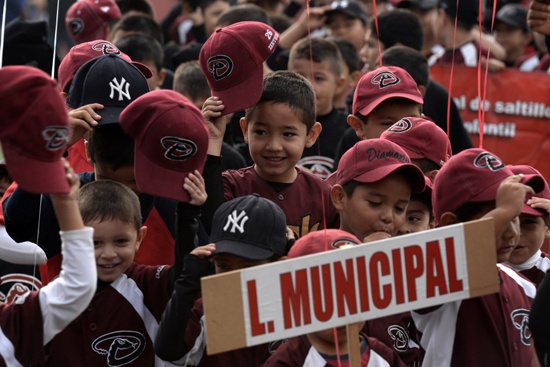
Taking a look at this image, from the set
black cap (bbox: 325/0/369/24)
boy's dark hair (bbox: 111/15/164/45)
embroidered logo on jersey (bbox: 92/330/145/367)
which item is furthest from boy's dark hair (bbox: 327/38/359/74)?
embroidered logo on jersey (bbox: 92/330/145/367)

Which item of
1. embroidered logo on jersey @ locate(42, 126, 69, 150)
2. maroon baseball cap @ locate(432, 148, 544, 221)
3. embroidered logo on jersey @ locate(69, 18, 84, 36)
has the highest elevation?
embroidered logo on jersey @ locate(69, 18, 84, 36)

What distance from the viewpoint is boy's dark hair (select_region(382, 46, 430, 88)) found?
5.62 metres

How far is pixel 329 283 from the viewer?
8.39 feet

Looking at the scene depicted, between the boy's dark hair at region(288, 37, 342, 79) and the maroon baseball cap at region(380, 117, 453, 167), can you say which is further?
the boy's dark hair at region(288, 37, 342, 79)

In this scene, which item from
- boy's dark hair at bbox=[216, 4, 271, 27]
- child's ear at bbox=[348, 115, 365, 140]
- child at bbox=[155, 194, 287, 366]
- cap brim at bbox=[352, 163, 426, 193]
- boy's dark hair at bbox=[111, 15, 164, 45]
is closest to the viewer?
child at bbox=[155, 194, 287, 366]

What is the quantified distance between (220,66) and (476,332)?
1551 mm

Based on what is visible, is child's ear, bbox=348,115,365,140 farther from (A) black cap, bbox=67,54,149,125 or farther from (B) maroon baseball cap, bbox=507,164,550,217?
(A) black cap, bbox=67,54,149,125

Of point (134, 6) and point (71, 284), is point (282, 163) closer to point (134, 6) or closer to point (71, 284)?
point (71, 284)

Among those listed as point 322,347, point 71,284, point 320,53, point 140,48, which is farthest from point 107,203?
point 140,48

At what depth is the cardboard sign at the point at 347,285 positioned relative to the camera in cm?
246

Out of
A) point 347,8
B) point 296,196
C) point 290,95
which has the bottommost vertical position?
point 296,196

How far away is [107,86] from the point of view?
12.1 ft

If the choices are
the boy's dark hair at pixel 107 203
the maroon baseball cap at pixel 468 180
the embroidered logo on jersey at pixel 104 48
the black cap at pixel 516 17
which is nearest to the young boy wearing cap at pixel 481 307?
the maroon baseball cap at pixel 468 180

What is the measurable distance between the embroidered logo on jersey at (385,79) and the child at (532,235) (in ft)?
3.56
